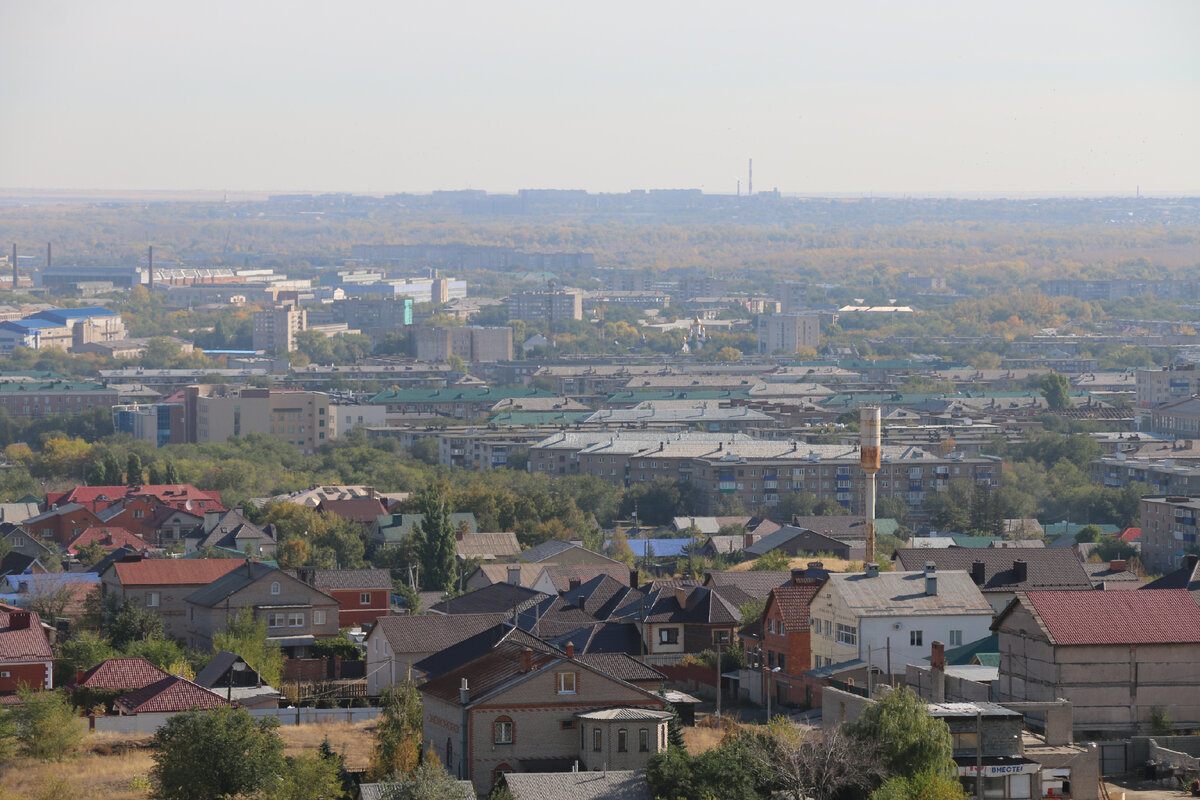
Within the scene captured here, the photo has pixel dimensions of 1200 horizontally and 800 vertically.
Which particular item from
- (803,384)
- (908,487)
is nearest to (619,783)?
(908,487)

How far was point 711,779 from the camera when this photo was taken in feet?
63.2

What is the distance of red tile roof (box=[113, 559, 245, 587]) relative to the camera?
114ft

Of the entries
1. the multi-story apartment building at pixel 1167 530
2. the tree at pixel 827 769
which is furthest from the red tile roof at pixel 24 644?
the multi-story apartment building at pixel 1167 530

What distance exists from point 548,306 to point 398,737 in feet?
473

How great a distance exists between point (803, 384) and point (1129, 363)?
29.4 metres

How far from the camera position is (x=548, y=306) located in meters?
166

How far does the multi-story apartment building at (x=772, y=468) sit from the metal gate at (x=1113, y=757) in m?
38.1

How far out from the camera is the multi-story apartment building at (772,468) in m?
61.8

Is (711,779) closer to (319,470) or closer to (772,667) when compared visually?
(772,667)

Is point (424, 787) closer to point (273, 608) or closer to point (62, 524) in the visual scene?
point (273, 608)

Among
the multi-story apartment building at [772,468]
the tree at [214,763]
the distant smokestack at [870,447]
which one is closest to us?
the tree at [214,763]

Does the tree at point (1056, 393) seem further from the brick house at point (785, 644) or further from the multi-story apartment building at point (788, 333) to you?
the brick house at point (785, 644)

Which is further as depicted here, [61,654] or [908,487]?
[908,487]

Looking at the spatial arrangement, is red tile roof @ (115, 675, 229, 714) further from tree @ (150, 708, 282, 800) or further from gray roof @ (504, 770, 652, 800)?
gray roof @ (504, 770, 652, 800)
